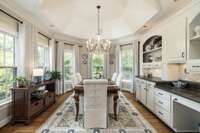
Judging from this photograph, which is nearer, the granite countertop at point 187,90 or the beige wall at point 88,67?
the granite countertop at point 187,90

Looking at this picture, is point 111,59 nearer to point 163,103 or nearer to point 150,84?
point 150,84

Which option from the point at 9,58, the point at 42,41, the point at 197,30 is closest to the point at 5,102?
the point at 9,58

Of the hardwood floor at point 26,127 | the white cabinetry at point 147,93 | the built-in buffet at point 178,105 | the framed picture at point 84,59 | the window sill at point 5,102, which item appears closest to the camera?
the built-in buffet at point 178,105

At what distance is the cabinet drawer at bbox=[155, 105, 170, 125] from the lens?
2.94m

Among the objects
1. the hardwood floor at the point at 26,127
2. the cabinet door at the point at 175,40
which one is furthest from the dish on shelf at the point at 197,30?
the hardwood floor at the point at 26,127

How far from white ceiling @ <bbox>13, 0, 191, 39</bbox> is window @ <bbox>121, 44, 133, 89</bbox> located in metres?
0.81

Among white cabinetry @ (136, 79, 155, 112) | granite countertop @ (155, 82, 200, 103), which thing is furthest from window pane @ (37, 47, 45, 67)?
granite countertop @ (155, 82, 200, 103)

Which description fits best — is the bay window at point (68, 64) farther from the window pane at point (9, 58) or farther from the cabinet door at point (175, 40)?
the cabinet door at point (175, 40)

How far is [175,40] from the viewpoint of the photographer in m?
3.27

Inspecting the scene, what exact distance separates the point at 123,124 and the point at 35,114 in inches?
90.0

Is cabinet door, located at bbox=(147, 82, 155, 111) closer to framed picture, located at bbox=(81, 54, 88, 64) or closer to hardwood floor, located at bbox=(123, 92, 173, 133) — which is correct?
hardwood floor, located at bbox=(123, 92, 173, 133)

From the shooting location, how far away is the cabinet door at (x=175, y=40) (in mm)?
2957

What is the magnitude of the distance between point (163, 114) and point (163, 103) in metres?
0.26

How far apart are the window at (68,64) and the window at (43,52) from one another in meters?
1.26
